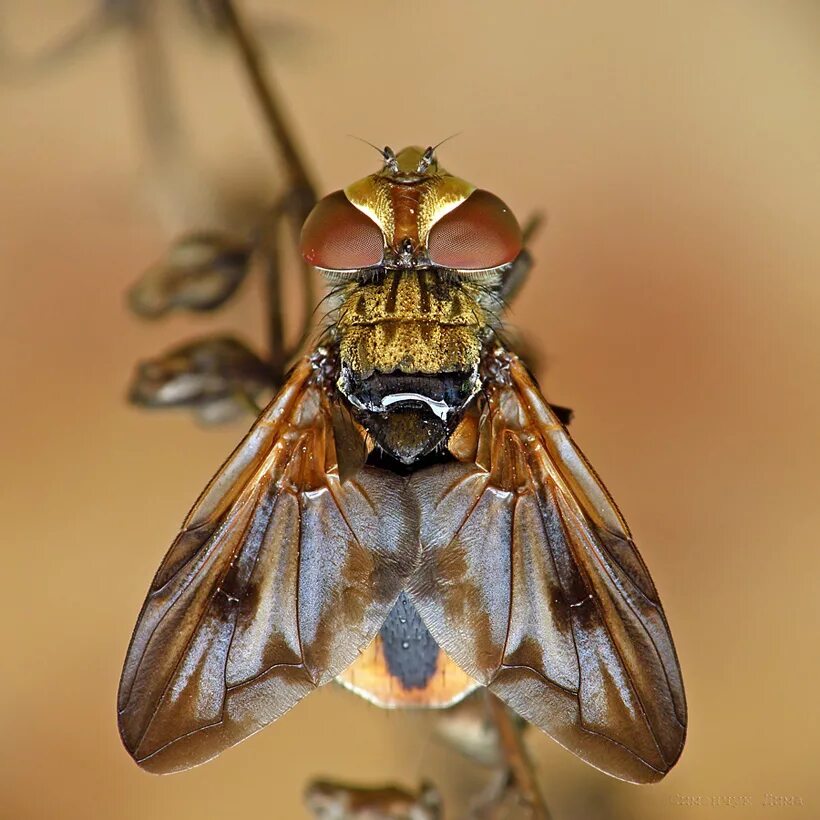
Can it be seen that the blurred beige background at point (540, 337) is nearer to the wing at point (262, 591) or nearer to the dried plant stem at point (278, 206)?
the dried plant stem at point (278, 206)

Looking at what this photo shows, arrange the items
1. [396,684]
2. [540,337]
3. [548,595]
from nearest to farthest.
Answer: [548,595]
[396,684]
[540,337]

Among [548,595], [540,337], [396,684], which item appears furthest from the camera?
[540,337]

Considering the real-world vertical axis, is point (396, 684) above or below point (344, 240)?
below

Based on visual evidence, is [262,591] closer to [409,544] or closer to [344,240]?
[409,544]

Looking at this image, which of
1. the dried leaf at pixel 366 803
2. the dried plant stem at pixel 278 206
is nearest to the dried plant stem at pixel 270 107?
the dried plant stem at pixel 278 206

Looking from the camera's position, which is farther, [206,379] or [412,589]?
[206,379]

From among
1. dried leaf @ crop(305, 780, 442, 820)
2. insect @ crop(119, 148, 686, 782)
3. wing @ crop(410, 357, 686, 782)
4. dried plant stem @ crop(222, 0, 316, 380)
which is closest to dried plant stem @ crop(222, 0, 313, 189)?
dried plant stem @ crop(222, 0, 316, 380)

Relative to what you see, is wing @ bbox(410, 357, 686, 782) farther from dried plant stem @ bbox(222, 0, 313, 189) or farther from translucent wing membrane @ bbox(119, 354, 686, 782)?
dried plant stem @ bbox(222, 0, 313, 189)

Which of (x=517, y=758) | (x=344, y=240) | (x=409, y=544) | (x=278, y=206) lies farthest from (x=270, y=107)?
(x=517, y=758)

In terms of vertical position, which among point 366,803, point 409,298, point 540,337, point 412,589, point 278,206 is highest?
point 540,337
